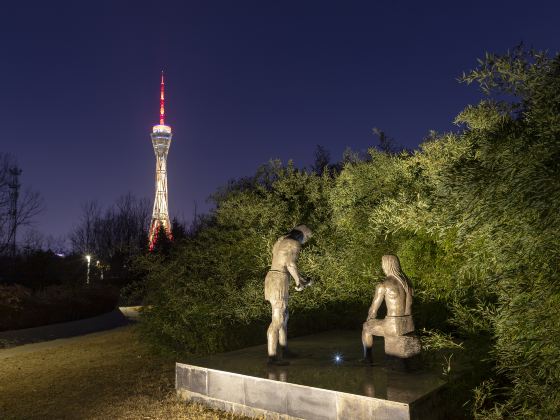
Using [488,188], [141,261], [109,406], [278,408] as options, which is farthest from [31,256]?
[488,188]

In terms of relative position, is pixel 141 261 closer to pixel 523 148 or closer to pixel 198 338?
pixel 198 338

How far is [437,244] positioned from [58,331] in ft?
38.4

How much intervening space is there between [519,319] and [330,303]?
5886mm

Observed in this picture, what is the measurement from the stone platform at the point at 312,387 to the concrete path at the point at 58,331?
7385mm

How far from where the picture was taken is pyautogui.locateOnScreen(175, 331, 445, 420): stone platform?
4.46m

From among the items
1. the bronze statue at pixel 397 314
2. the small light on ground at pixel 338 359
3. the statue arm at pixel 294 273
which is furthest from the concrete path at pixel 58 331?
the bronze statue at pixel 397 314

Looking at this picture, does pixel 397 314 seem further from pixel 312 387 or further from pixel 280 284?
pixel 280 284

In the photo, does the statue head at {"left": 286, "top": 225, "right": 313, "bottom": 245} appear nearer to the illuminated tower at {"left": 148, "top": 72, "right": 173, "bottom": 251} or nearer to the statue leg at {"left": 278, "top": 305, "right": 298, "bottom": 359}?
the statue leg at {"left": 278, "top": 305, "right": 298, "bottom": 359}

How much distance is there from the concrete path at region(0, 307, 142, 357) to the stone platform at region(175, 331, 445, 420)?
7385 millimetres

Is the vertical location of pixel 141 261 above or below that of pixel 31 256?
below

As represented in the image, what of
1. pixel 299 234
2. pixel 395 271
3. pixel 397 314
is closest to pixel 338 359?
pixel 397 314

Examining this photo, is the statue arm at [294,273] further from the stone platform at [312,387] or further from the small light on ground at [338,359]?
the small light on ground at [338,359]


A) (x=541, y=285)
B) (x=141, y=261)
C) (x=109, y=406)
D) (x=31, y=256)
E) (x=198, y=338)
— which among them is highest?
(x=31, y=256)

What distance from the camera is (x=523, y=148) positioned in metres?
4.62
